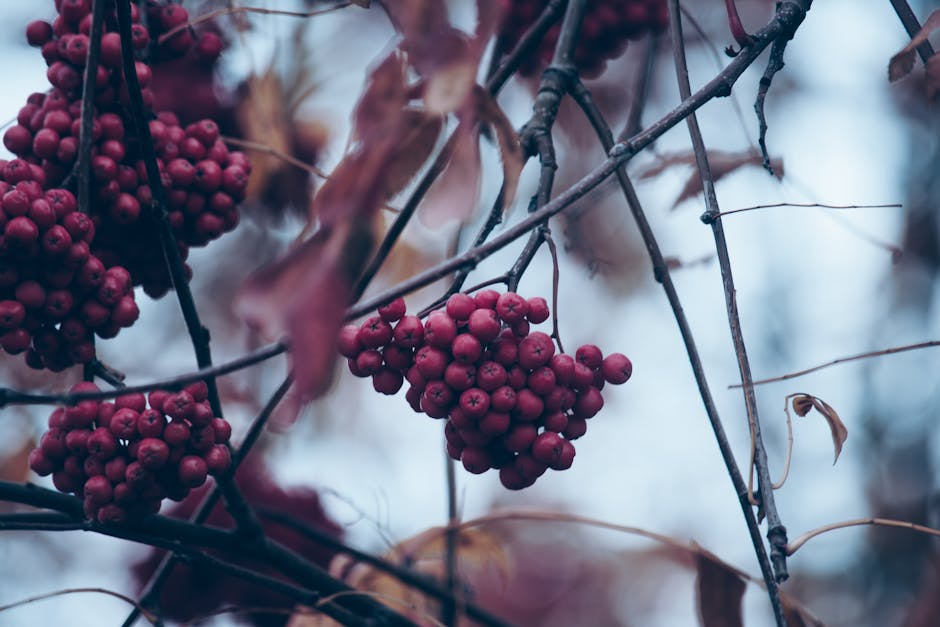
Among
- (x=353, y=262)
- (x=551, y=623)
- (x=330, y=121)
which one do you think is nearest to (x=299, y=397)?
(x=353, y=262)

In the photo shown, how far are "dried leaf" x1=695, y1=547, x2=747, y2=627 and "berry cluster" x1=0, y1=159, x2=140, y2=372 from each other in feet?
2.57

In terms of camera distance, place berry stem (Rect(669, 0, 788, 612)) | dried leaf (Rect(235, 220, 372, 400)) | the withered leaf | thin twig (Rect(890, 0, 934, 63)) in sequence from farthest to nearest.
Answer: the withered leaf → thin twig (Rect(890, 0, 934, 63)) → berry stem (Rect(669, 0, 788, 612)) → dried leaf (Rect(235, 220, 372, 400))

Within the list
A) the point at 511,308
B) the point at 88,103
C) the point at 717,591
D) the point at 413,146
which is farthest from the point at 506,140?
the point at 717,591

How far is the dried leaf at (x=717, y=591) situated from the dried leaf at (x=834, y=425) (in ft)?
0.99

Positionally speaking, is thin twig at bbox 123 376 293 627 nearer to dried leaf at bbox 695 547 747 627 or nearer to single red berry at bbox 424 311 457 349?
single red berry at bbox 424 311 457 349

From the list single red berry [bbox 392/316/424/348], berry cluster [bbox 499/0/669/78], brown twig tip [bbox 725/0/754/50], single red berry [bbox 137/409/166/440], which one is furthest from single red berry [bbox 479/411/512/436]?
berry cluster [bbox 499/0/669/78]

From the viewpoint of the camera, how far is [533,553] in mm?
2762

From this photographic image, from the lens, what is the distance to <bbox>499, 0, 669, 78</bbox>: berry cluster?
4.78ft

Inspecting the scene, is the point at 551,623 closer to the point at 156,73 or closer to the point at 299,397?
the point at 156,73

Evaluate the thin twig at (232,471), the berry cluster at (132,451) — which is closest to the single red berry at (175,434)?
the berry cluster at (132,451)

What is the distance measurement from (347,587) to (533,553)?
68.0 inches

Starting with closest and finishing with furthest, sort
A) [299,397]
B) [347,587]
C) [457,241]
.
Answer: [299,397], [347,587], [457,241]

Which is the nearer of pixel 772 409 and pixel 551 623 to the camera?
pixel 551 623

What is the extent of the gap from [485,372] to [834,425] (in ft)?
1.21
